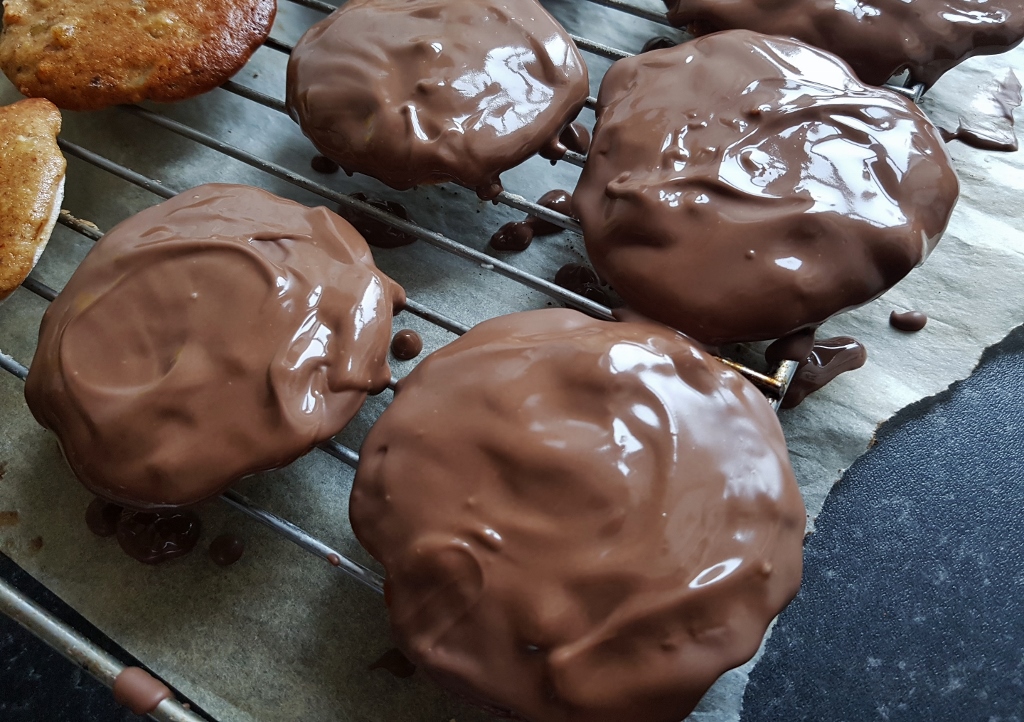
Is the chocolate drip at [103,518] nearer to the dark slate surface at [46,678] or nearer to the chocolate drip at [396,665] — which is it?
the dark slate surface at [46,678]

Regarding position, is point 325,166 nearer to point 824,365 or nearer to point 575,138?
point 575,138

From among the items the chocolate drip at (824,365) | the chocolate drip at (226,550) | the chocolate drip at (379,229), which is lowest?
the chocolate drip at (226,550)

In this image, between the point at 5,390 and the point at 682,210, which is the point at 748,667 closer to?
the point at 682,210

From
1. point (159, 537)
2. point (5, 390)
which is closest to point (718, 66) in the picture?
point (159, 537)

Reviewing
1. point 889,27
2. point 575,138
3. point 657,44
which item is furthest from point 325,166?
point 889,27

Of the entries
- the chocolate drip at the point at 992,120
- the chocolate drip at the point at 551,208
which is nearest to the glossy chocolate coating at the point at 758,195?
the chocolate drip at the point at 551,208
